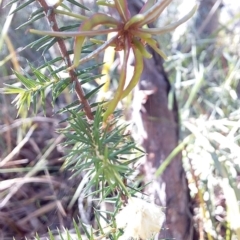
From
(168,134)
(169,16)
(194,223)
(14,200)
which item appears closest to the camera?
(194,223)

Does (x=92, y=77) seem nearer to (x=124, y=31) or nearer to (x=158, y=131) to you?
(x=124, y=31)

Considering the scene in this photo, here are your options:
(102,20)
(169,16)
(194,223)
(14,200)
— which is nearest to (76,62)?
(102,20)

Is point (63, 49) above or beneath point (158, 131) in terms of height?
above

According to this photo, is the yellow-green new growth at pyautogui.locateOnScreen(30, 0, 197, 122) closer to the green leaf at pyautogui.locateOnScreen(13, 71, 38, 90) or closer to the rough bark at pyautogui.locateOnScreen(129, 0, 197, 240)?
the green leaf at pyautogui.locateOnScreen(13, 71, 38, 90)

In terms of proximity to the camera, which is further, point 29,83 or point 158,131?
point 158,131

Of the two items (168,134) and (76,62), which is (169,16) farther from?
(76,62)

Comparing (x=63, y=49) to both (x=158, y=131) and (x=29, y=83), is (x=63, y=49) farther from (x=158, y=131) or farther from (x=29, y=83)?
(x=158, y=131)

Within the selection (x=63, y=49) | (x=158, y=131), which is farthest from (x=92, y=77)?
(x=158, y=131)

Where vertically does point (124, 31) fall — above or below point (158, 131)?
above

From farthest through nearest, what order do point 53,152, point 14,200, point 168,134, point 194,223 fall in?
point 53,152 → point 14,200 → point 168,134 → point 194,223

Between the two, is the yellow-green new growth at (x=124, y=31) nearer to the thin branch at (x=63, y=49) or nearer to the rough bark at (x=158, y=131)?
the thin branch at (x=63, y=49)
